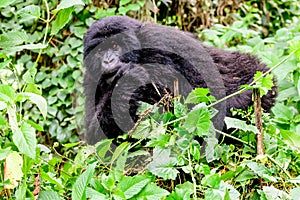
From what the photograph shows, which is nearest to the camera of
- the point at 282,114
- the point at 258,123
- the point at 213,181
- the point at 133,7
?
the point at 213,181

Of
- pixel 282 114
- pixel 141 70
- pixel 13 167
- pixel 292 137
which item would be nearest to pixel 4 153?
pixel 13 167

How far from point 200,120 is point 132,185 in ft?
0.71

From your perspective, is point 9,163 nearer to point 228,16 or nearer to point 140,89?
point 140,89

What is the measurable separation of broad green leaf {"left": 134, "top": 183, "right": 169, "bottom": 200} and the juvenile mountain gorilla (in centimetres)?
118

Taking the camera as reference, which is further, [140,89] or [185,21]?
[185,21]

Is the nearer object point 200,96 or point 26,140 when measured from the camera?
point 26,140

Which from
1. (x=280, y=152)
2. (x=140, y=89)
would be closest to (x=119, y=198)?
(x=280, y=152)

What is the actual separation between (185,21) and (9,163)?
10.2ft

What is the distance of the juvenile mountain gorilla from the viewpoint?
7.40 ft

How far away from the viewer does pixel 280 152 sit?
4.05ft

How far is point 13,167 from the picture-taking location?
979 millimetres

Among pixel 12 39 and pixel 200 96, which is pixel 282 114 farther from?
pixel 12 39

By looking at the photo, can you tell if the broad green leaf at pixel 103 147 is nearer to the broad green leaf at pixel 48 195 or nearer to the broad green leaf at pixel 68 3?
the broad green leaf at pixel 48 195

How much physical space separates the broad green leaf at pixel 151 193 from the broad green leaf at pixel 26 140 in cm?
23
